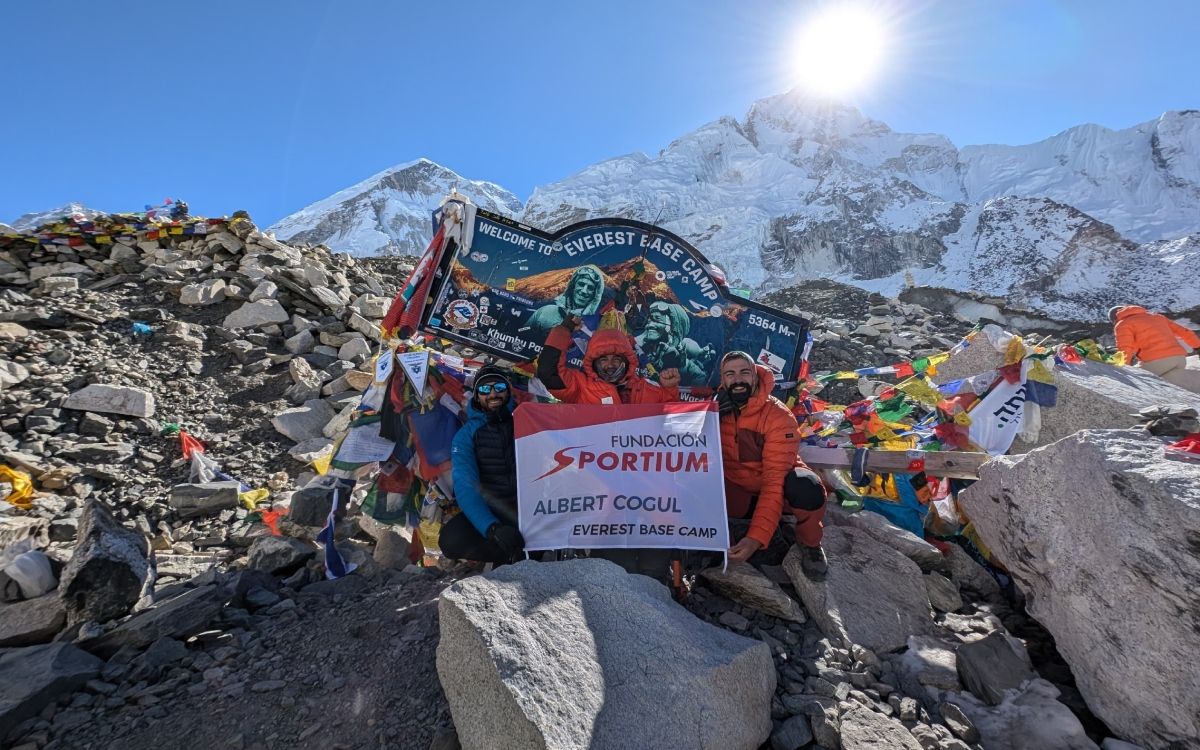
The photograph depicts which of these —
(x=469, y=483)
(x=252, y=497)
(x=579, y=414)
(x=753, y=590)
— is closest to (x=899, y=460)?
(x=753, y=590)

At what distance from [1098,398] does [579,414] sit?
5719 millimetres

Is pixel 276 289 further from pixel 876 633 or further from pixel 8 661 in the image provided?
pixel 876 633

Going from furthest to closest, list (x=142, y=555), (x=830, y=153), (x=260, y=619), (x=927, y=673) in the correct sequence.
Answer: (x=830, y=153) < (x=142, y=555) < (x=260, y=619) < (x=927, y=673)

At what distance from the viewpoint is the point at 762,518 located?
3.76 metres

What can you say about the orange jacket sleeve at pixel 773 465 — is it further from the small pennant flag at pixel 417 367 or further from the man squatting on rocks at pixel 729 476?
the small pennant flag at pixel 417 367

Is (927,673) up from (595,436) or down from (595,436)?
down

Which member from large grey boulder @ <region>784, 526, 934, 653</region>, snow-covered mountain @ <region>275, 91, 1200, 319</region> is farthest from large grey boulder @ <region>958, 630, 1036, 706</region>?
snow-covered mountain @ <region>275, 91, 1200, 319</region>

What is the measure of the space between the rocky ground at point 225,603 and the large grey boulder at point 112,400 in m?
0.03

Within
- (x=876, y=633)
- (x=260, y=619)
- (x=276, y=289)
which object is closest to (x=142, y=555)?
(x=260, y=619)

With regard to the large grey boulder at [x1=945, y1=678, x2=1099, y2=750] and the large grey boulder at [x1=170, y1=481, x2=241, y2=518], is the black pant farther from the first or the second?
the large grey boulder at [x1=170, y1=481, x2=241, y2=518]

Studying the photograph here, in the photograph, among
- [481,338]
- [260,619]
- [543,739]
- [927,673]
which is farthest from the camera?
[481,338]

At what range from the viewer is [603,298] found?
650 centimetres

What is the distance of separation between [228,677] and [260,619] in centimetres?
63

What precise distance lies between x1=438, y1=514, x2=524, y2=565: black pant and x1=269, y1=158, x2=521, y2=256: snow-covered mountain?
387 ft
